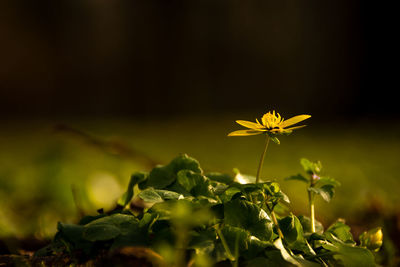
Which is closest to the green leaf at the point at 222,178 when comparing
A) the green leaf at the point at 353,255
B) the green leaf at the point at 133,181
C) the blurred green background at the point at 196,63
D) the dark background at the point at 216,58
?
the green leaf at the point at 133,181

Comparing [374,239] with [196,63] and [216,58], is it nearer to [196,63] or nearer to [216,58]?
[216,58]

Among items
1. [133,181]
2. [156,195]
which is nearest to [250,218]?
[156,195]

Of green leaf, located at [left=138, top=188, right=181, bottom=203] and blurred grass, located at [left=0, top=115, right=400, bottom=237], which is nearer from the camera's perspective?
green leaf, located at [left=138, top=188, right=181, bottom=203]

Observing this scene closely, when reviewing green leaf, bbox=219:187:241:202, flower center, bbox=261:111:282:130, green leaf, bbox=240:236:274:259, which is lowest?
green leaf, bbox=240:236:274:259

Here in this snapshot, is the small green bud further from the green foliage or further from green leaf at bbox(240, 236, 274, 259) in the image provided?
green leaf at bbox(240, 236, 274, 259)

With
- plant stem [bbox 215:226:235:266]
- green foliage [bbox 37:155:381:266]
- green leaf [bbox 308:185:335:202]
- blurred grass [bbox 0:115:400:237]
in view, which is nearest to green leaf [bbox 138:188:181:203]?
green foliage [bbox 37:155:381:266]

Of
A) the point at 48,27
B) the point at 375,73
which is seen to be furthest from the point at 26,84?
the point at 375,73
